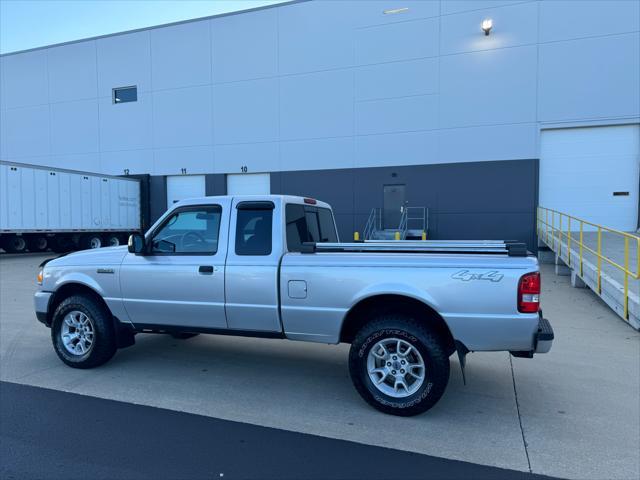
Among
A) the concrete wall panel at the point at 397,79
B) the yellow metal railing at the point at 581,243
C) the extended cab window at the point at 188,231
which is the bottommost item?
the yellow metal railing at the point at 581,243

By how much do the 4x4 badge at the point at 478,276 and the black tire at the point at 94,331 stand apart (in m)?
3.95

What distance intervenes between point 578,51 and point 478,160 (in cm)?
509

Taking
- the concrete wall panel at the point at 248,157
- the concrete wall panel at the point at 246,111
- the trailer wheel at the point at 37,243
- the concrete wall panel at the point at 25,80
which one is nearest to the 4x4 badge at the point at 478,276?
the concrete wall panel at the point at 248,157

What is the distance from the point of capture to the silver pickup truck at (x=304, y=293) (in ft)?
12.6

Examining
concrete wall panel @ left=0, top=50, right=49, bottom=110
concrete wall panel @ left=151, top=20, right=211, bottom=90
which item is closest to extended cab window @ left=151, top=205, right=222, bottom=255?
concrete wall panel @ left=151, top=20, right=211, bottom=90

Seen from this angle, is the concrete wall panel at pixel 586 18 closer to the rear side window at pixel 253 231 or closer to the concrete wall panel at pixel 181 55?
the concrete wall panel at pixel 181 55

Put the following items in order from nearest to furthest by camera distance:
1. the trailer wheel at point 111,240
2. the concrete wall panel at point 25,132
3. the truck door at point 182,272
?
the truck door at point 182,272
the trailer wheel at point 111,240
the concrete wall panel at point 25,132

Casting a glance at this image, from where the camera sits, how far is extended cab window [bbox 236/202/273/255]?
4.63 metres

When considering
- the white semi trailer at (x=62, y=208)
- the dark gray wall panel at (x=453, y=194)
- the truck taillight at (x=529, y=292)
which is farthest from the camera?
the white semi trailer at (x=62, y=208)

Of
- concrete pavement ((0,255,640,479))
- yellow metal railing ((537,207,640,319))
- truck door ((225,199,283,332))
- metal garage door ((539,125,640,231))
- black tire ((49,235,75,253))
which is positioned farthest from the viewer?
black tire ((49,235,75,253))

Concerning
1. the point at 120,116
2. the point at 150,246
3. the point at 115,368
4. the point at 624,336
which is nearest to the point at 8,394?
the point at 115,368

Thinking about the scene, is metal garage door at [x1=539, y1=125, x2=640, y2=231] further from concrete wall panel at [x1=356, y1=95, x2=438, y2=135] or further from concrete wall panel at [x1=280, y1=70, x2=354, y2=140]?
concrete wall panel at [x1=280, y1=70, x2=354, y2=140]

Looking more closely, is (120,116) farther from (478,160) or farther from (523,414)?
(523,414)

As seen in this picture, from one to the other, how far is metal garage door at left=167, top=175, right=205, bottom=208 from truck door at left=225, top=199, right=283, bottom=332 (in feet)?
61.1
